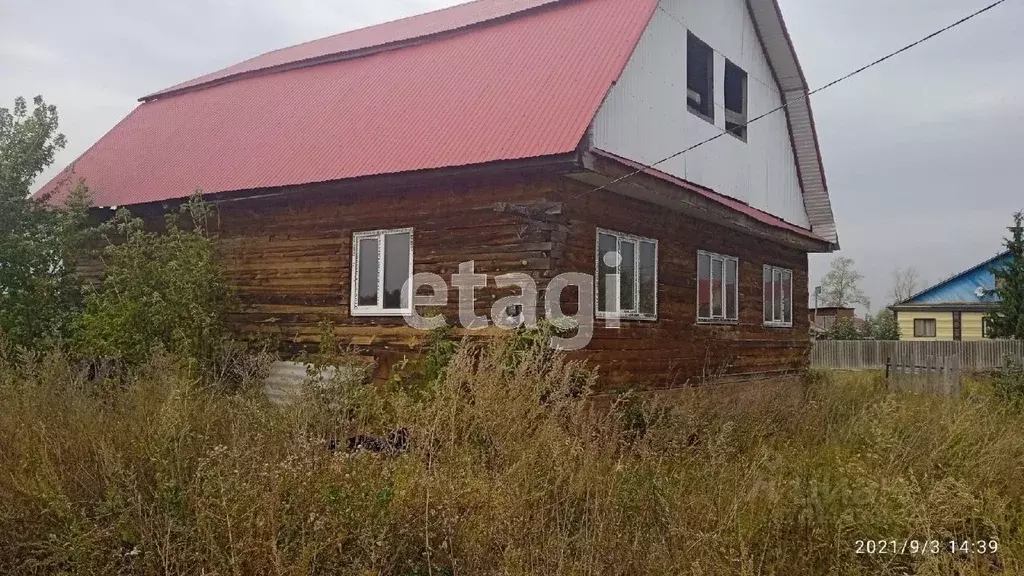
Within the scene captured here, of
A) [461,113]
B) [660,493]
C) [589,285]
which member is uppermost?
[461,113]

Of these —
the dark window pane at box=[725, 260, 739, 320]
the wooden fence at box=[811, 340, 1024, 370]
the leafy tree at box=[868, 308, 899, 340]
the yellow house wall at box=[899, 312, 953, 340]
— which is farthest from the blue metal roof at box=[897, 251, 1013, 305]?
the dark window pane at box=[725, 260, 739, 320]

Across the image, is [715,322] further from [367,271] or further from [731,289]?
[367,271]

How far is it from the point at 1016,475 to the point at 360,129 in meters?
9.46

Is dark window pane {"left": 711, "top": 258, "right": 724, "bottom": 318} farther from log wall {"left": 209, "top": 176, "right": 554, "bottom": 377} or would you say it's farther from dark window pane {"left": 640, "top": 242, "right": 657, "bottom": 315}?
log wall {"left": 209, "top": 176, "right": 554, "bottom": 377}

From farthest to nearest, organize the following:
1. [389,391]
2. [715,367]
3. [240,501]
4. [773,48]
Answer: [773,48] < [715,367] < [389,391] < [240,501]

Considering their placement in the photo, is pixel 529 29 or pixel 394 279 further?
pixel 529 29

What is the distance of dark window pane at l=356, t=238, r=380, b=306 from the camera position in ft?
36.4

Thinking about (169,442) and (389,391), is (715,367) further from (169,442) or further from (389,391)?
(169,442)

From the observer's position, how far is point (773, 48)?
14.2 meters

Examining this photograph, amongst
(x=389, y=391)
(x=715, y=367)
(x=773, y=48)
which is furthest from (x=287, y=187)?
(x=773, y=48)

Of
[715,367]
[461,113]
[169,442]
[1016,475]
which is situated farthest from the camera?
[715,367]

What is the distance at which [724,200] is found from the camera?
12102 millimetres

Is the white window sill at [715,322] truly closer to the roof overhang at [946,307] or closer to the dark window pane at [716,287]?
the dark window pane at [716,287]
